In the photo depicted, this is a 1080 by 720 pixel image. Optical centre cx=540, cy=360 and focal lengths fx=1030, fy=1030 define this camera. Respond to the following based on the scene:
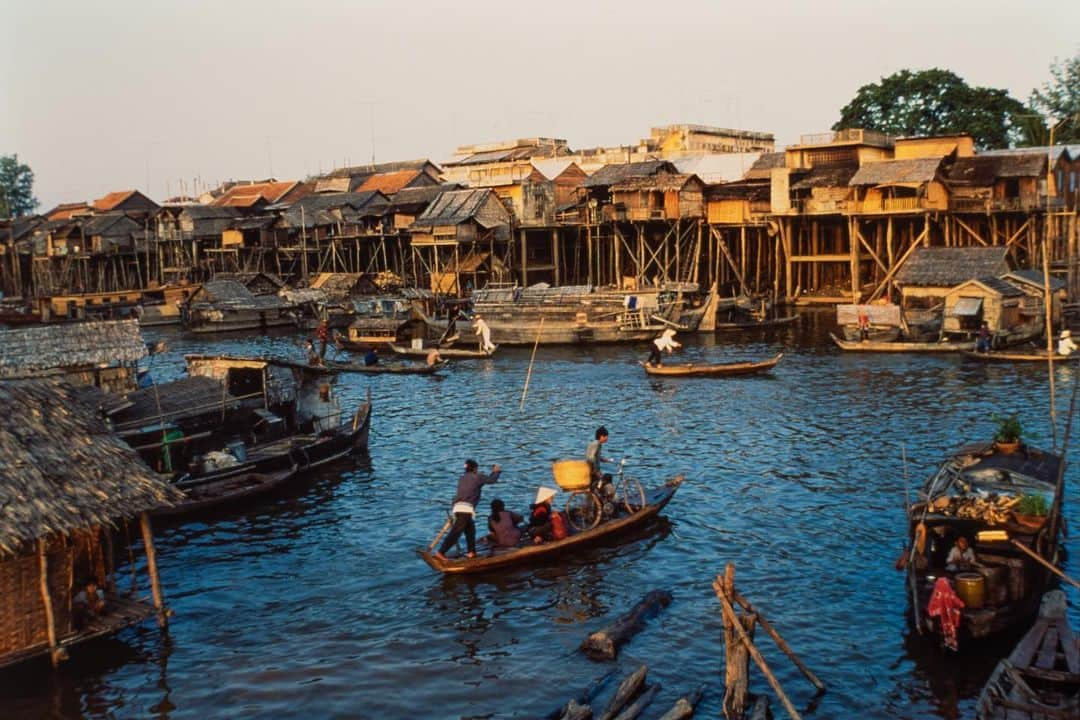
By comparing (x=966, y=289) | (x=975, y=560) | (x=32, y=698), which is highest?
(x=966, y=289)

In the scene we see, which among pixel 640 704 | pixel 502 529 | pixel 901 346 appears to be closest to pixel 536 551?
pixel 502 529

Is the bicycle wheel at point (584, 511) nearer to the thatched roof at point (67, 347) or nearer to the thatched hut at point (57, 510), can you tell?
the thatched hut at point (57, 510)

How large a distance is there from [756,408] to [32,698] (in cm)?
2247

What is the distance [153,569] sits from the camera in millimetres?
15359

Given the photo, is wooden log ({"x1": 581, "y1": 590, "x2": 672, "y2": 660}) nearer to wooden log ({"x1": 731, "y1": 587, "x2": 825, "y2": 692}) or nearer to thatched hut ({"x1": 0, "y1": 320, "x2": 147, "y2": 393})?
wooden log ({"x1": 731, "y1": 587, "x2": 825, "y2": 692})

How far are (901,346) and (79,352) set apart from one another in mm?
29025

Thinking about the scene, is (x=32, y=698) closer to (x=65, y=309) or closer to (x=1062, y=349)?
(x=1062, y=349)

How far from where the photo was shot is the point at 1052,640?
12.7 m

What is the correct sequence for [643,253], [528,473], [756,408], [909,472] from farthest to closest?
[643,253] → [756,408] → [528,473] → [909,472]

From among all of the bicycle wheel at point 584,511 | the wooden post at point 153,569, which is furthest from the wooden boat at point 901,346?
the wooden post at point 153,569

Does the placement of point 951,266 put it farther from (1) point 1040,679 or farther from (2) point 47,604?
(2) point 47,604

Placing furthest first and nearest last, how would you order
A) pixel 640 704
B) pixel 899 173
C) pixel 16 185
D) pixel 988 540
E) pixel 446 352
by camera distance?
pixel 16 185
pixel 899 173
pixel 446 352
pixel 988 540
pixel 640 704

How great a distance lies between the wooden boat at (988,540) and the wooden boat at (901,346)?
73.0 feet

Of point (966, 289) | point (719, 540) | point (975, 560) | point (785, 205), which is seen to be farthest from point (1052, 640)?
point (785, 205)
